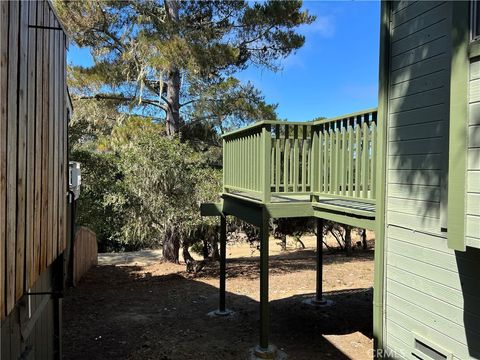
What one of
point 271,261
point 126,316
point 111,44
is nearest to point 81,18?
point 111,44

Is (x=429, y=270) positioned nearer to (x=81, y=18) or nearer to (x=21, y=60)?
(x=21, y=60)

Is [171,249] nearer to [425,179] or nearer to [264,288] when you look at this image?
[264,288]

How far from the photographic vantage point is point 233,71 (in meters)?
12.5

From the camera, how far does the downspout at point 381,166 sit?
11.8 feet

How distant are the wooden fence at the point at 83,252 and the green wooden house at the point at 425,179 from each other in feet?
22.8

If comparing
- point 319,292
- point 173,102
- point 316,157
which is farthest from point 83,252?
point 316,157

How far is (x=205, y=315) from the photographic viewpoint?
7.04m

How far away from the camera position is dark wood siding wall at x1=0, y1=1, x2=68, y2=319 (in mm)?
1783

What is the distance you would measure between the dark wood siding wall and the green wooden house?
2563mm

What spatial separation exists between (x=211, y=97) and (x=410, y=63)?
Result: 844 centimetres

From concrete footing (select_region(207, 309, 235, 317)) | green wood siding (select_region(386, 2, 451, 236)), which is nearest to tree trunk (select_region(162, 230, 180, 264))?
concrete footing (select_region(207, 309, 235, 317))

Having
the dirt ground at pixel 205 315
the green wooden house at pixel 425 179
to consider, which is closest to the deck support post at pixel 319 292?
the dirt ground at pixel 205 315

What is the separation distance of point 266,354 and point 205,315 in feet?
6.80

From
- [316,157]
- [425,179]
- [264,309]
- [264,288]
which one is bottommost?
[264,309]
